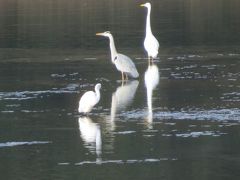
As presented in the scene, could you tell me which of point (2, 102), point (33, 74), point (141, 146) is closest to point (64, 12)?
point (33, 74)

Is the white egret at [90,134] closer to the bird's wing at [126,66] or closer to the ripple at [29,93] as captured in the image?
the ripple at [29,93]

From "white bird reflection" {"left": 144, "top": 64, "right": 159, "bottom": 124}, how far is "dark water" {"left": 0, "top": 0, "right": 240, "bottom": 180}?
26mm

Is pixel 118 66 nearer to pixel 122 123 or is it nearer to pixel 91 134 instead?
pixel 122 123

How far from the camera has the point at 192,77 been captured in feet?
69.1

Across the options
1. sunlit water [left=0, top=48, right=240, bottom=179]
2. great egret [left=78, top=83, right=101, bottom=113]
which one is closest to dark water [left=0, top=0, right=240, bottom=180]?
sunlit water [left=0, top=48, right=240, bottom=179]

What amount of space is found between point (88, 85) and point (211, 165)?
845cm

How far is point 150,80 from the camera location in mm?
20797

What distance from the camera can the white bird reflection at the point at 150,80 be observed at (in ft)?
56.3

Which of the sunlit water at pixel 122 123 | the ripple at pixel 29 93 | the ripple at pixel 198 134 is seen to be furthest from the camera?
the ripple at pixel 29 93

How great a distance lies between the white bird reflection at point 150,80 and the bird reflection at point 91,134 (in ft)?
3.90

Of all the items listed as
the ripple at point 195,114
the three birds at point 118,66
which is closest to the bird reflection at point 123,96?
the three birds at point 118,66

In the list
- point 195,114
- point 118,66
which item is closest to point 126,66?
point 118,66

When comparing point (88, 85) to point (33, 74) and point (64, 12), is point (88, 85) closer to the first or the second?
point (33, 74)

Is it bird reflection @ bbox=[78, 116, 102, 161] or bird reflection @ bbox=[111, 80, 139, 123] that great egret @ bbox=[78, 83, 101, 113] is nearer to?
bird reflection @ bbox=[78, 116, 102, 161]
